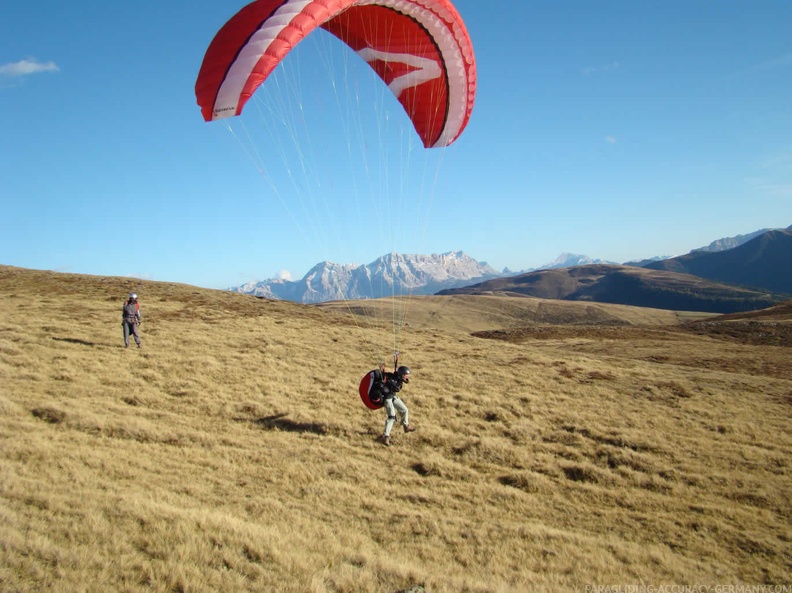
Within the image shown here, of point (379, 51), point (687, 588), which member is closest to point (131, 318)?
point (379, 51)

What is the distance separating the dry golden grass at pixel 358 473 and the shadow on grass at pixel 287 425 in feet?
0.28

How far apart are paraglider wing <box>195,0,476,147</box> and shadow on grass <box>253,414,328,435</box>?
823 cm

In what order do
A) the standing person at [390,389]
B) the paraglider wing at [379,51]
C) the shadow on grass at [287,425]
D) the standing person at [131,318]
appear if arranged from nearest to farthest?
the paraglider wing at [379,51] → the standing person at [390,389] → the shadow on grass at [287,425] → the standing person at [131,318]

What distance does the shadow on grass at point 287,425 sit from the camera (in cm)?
1249

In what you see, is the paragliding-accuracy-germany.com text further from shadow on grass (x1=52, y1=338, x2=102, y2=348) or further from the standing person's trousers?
shadow on grass (x1=52, y1=338, x2=102, y2=348)

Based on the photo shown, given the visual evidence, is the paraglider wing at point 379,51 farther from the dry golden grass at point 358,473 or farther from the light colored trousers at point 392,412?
the light colored trousers at point 392,412

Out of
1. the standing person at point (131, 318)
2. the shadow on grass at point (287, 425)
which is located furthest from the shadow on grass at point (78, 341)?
the shadow on grass at point (287, 425)

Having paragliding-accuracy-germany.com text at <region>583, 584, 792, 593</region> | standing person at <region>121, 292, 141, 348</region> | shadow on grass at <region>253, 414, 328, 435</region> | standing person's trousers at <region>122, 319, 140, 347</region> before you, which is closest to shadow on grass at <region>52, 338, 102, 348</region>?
standing person's trousers at <region>122, 319, 140, 347</region>

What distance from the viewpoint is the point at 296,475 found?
960cm

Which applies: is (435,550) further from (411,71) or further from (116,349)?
(116,349)

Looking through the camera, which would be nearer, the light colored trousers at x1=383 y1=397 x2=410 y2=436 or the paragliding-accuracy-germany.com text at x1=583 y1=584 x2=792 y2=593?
the paragliding-accuracy-germany.com text at x1=583 y1=584 x2=792 y2=593

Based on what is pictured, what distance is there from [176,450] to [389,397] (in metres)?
5.21

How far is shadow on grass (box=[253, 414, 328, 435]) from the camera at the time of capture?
1249cm

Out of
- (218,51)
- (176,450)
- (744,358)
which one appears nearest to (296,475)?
(176,450)
